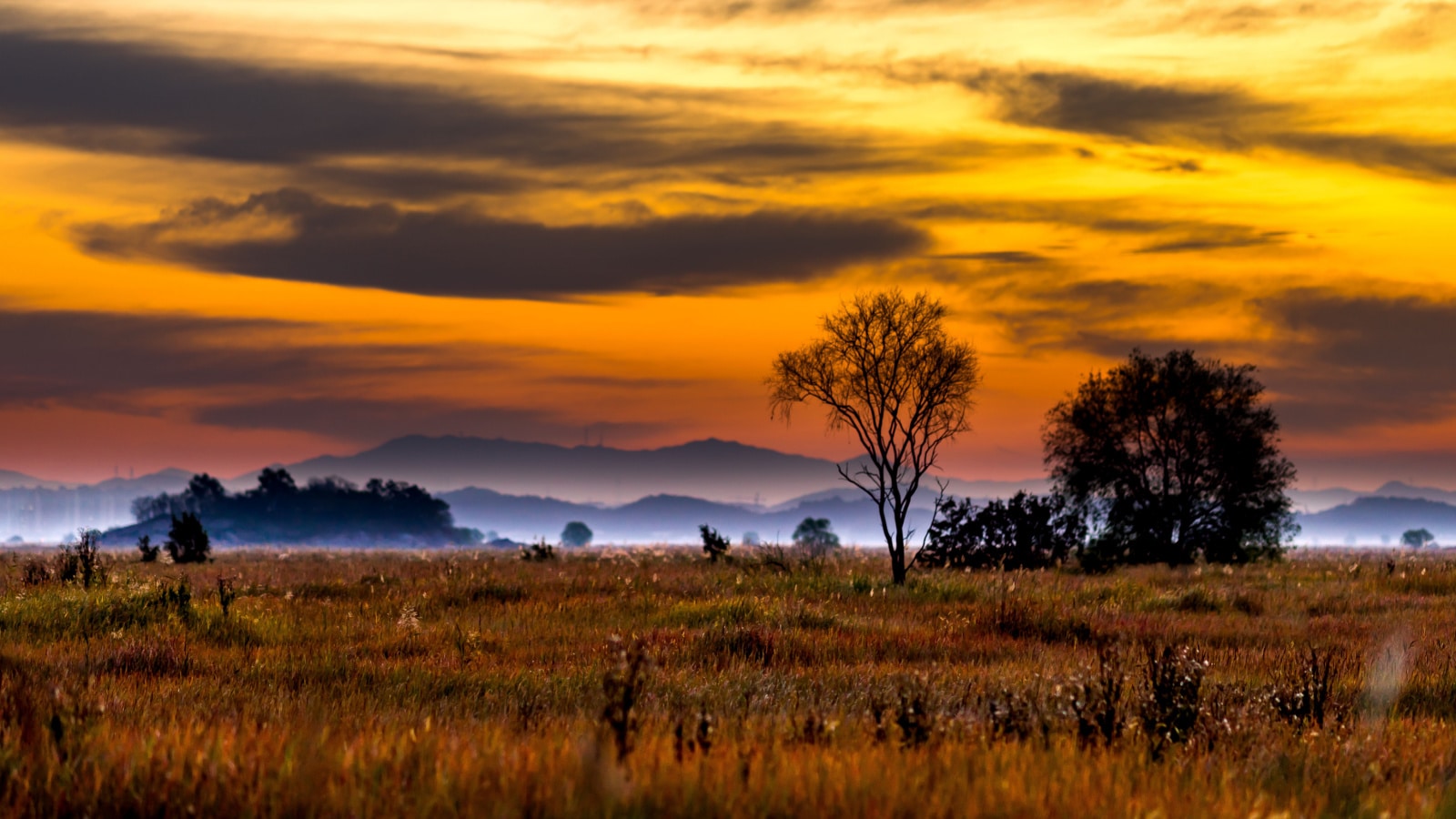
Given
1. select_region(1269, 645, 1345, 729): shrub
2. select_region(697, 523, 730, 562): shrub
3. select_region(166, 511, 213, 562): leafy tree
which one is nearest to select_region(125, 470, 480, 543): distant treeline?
select_region(166, 511, 213, 562): leafy tree

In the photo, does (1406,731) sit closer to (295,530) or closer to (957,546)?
(957,546)

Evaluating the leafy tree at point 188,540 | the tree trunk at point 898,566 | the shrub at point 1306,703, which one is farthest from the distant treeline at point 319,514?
the shrub at point 1306,703

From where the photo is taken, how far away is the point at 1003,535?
3784 centimetres

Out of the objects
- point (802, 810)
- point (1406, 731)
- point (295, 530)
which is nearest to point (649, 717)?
point (802, 810)

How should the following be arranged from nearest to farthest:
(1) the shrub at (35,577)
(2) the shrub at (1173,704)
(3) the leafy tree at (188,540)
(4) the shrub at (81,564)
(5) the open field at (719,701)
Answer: (5) the open field at (719,701) < (2) the shrub at (1173,704) < (4) the shrub at (81,564) < (1) the shrub at (35,577) < (3) the leafy tree at (188,540)

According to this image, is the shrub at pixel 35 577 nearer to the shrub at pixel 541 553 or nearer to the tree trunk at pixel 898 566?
the tree trunk at pixel 898 566

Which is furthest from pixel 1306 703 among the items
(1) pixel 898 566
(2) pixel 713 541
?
(2) pixel 713 541

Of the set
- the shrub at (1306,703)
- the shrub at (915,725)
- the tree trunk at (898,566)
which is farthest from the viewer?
the tree trunk at (898,566)

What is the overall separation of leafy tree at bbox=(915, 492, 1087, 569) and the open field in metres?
14.6

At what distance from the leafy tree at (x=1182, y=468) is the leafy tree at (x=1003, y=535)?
15.4 feet

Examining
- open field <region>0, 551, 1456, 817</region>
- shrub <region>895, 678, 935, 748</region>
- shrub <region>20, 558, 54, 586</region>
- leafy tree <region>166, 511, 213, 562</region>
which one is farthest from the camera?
leafy tree <region>166, 511, 213, 562</region>

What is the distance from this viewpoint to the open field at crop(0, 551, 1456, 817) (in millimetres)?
Answer: 5438

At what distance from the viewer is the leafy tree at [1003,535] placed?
36781mm

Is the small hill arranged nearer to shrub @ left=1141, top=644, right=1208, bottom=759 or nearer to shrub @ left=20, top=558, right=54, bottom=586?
shrub @ left=20, top=558, right=54, bottom=586
